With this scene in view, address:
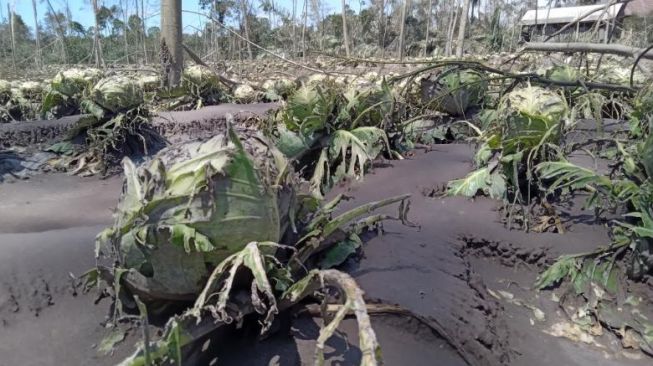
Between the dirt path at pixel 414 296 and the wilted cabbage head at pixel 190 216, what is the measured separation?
13.9 inches

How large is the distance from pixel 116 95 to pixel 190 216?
431 cm

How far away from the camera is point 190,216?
192 centimetres

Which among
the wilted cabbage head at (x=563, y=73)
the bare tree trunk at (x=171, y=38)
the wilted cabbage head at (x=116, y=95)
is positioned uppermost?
the bare tree trunk at (x=171, y=38)

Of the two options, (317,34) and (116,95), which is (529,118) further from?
(317,34)

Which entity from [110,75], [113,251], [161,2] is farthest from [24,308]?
[161,2]

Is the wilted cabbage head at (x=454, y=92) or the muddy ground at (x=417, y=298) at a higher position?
the wilted cabbage head at (x=454, y=92)

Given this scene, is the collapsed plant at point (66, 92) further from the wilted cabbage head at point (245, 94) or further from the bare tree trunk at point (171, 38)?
the wilted cabbage head at point (245, 94)

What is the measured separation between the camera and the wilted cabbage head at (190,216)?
6.29 feet

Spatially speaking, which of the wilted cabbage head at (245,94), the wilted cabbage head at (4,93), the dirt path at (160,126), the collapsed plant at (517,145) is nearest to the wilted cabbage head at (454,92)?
the dirt path at (160,126)

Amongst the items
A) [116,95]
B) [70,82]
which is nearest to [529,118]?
[116,95]

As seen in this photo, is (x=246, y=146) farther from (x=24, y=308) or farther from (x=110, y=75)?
(x=110, y=75)

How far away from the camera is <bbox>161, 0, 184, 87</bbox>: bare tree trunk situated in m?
7.65

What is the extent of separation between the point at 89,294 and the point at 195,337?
915 mm

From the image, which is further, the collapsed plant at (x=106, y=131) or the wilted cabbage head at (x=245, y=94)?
the wilted cabbage head at (x=245, y=94)
